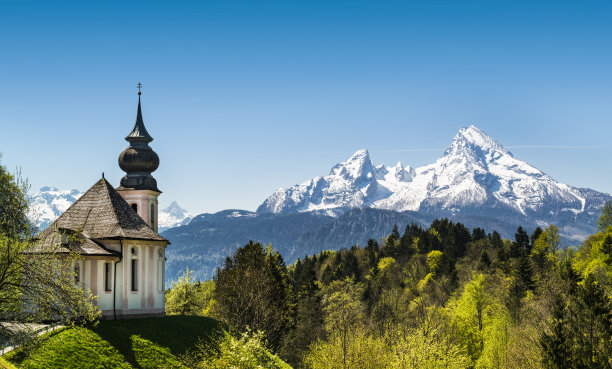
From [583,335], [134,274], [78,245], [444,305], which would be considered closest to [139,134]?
[134,274]

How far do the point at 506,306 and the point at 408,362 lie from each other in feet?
130

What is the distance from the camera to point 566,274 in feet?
218

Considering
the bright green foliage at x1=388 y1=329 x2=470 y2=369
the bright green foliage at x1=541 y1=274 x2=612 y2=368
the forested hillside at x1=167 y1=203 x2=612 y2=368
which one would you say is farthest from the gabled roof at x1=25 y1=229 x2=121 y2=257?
the bright green foliage at x1=541 y1=274 x2=612 y2=368

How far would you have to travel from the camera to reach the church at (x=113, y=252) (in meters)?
57.8

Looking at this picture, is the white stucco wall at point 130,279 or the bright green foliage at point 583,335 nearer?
the bright green foliage at point 583,335

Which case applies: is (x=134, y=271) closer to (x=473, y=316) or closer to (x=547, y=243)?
(x=473, y=316)

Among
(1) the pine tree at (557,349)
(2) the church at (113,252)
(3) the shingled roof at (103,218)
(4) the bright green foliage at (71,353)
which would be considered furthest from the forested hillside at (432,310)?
(4) the bright green foliage at (71,353)

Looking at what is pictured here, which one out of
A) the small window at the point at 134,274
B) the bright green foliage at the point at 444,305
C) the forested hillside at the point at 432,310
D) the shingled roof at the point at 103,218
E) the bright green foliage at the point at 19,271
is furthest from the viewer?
the small window at the point at 134,274

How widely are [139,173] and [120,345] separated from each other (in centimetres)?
2687

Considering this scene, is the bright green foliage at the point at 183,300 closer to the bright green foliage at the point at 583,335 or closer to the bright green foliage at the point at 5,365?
the bright green foliage at the point at 5,365

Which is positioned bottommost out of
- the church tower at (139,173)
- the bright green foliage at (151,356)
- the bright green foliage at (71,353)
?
the bright green foliage at (151,356)

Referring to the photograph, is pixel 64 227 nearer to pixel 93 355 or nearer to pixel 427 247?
pixel 93 355

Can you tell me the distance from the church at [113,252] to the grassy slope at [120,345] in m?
1.92

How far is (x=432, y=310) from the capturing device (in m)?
105
